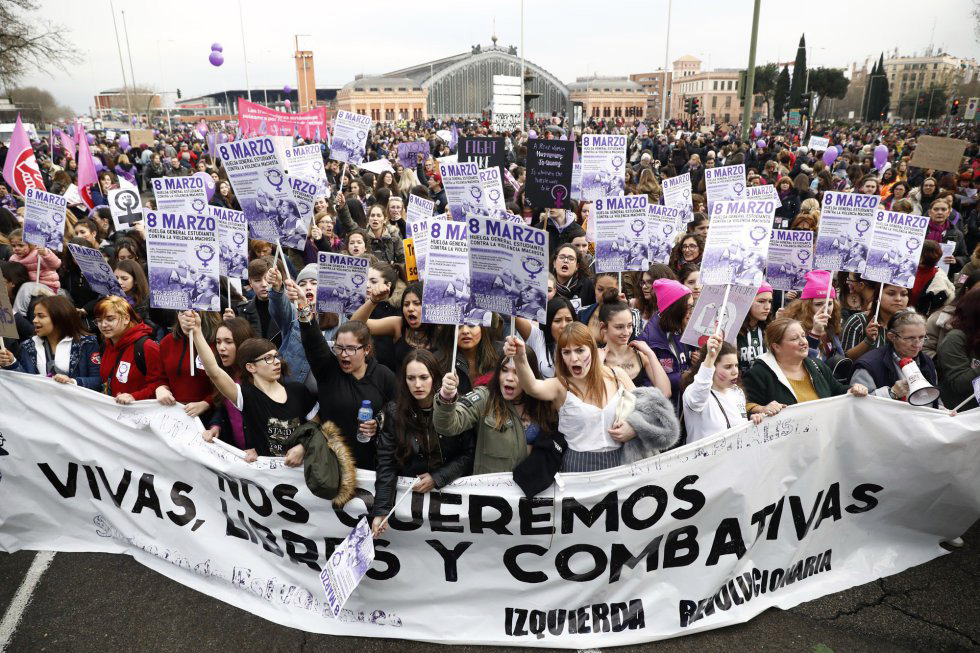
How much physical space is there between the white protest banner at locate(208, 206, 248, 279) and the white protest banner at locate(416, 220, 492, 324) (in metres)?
2.51

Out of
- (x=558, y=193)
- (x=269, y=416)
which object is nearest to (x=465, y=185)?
(x=558, y=193)

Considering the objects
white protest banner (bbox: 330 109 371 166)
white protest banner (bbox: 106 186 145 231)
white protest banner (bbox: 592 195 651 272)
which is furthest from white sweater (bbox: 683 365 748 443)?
white protest banner (bbox: 330 109 371 166)

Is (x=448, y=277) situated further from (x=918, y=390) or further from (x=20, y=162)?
(x=20, y=162)

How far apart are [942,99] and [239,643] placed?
82696 millimetres

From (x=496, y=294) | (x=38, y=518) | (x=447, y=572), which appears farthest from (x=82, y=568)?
(x=496, y=294)

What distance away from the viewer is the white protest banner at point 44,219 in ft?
22.0

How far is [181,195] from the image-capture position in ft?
15.4

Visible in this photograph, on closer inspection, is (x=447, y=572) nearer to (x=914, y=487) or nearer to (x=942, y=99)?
(x=914, y=487)

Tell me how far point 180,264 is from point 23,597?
242 cm

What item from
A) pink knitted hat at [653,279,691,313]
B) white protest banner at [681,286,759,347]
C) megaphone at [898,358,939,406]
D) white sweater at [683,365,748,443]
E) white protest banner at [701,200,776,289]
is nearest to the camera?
white sweater at [683,365,748,443]

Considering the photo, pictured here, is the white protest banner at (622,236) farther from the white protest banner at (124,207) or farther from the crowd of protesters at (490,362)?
the white protest banner at (124,207)

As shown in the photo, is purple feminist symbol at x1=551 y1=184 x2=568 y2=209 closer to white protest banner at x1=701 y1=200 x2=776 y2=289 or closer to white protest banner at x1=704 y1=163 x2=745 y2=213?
white protest banner at x1=704 y1=163 x2=745 y2=213

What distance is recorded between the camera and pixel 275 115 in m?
15.2

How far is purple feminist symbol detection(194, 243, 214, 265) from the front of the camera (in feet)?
14.6
